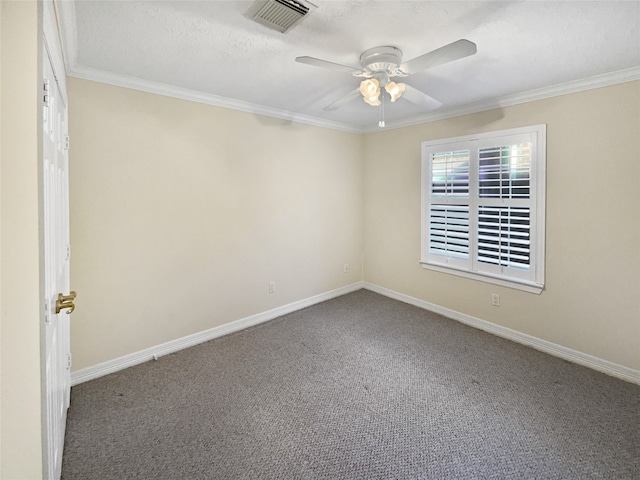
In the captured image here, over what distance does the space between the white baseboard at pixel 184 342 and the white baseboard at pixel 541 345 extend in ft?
4.49

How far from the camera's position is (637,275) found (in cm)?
248

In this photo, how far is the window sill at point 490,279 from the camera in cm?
304

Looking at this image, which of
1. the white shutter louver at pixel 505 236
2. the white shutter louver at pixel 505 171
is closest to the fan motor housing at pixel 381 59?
the white shutter louver at pixel 505 171

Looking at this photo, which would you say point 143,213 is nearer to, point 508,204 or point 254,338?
point 254,338

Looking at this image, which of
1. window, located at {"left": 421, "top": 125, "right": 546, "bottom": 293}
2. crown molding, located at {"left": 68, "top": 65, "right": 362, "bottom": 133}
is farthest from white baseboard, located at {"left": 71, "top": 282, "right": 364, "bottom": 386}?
crown molding, located at {"left": 68, "top": 65, "right": 362, "bottom": 133}

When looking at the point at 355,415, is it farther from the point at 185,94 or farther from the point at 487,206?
the point at 185,94

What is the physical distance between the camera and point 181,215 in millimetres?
2959

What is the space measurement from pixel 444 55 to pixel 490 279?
246 centimetres

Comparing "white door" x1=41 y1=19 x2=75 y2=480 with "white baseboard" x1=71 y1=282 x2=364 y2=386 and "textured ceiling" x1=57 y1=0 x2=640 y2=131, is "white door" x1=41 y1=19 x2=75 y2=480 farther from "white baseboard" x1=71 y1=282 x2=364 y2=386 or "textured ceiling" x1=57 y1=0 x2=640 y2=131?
"textured ceiling" x1=57 y1=0 x2=640 y2=131

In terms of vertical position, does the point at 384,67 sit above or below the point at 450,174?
above

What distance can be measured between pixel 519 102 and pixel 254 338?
11.3 ft

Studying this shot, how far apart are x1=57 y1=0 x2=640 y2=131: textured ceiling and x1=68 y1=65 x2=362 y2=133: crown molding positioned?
0.01 meters

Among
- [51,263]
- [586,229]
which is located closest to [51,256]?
[51,263]

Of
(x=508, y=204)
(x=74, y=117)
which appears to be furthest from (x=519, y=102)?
(x=74, y=117)
